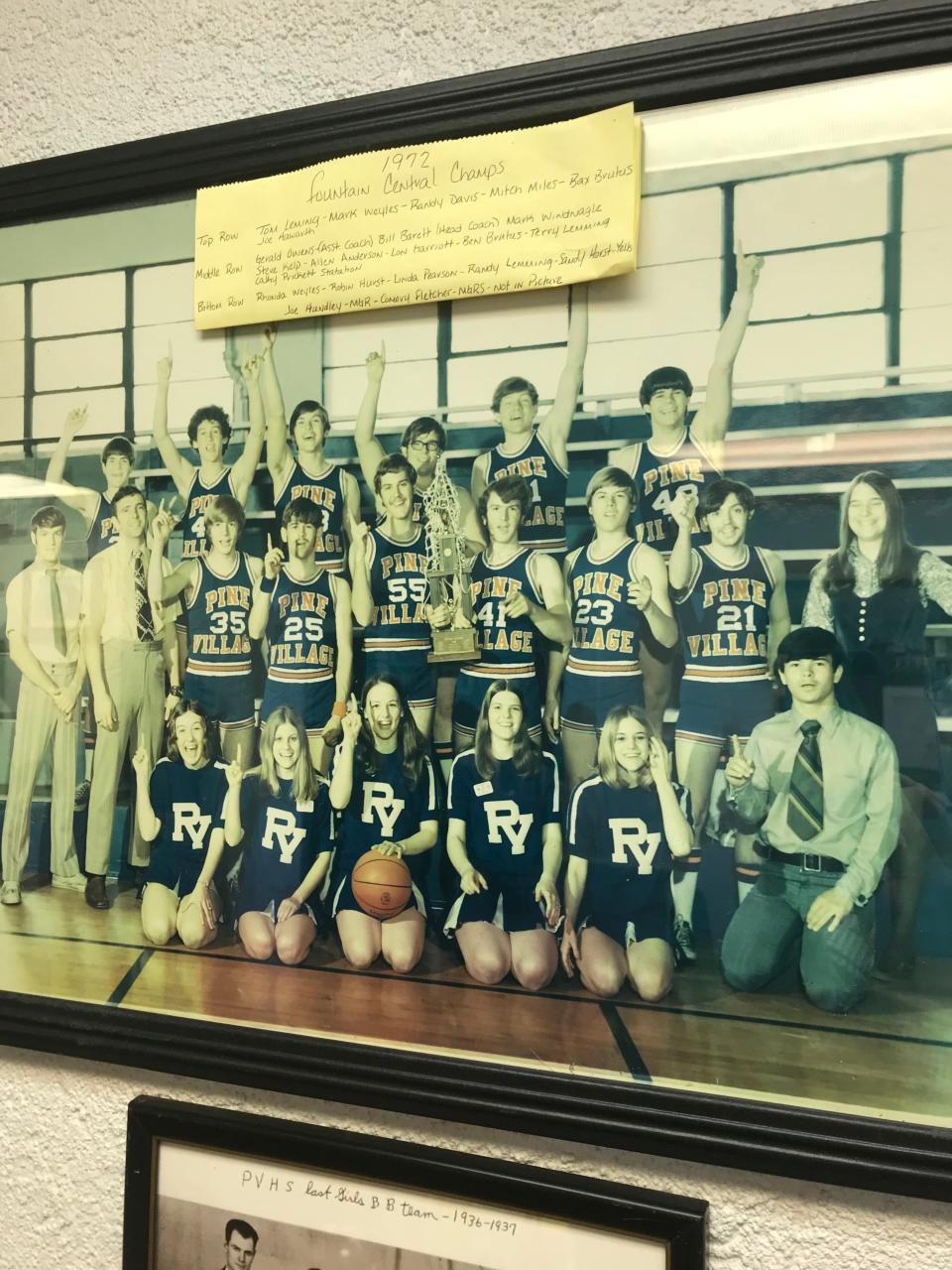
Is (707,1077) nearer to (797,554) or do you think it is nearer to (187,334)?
(797,554)

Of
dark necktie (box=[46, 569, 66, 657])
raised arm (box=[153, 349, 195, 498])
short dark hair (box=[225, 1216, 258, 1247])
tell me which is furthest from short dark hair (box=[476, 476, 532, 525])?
short dark hair (box=[225, 1216, 258, 1247])

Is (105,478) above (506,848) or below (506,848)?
above

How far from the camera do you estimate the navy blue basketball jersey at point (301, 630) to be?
1.83 ft

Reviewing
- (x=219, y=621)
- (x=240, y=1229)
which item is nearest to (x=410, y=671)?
(x=219, y=621)

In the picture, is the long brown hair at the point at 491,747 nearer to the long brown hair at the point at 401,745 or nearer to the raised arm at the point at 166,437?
the long brown hair at the point at 401,745

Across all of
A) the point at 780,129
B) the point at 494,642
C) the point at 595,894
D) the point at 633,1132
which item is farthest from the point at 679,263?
the point at 633,1132

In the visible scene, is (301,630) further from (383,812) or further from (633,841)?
(633,841)

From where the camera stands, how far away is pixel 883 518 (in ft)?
1.51

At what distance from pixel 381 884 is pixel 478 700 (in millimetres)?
122

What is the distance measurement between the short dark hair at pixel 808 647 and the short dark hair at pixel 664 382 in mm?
138

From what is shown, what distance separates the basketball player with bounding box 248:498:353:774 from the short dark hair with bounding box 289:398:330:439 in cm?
4

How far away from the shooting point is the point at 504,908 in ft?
1.69

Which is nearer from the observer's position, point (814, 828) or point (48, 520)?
point (814, 828)

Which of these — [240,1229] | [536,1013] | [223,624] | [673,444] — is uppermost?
[673,444]
